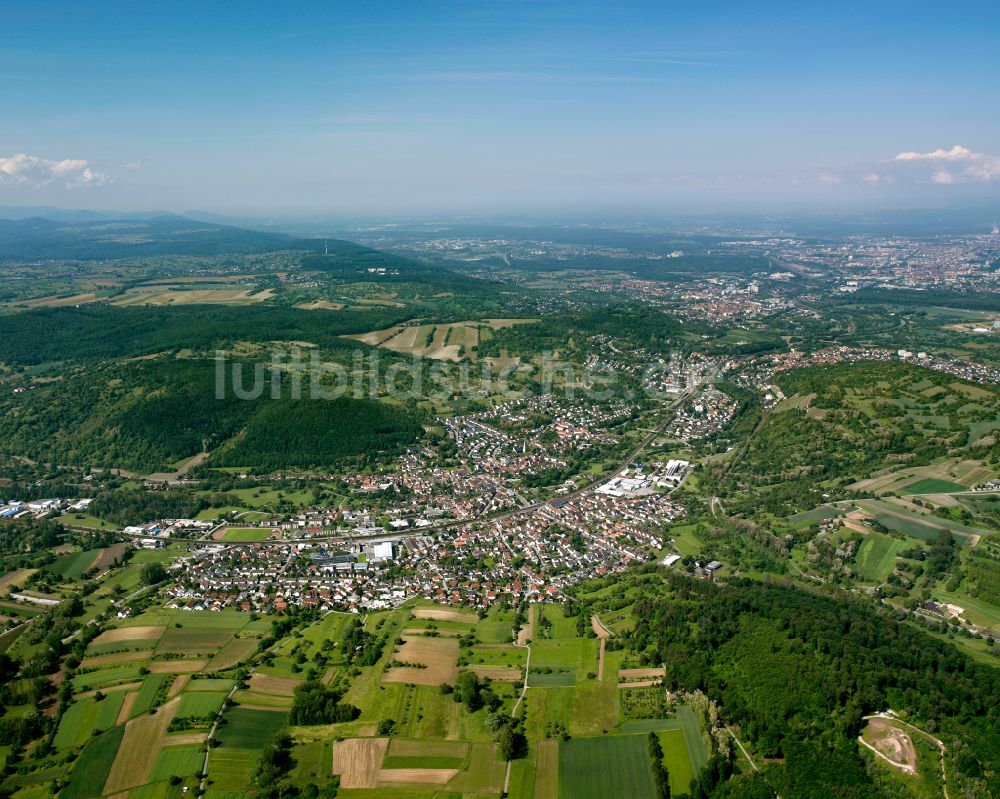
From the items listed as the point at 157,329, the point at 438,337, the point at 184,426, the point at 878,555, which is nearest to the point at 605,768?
the point at 878,555

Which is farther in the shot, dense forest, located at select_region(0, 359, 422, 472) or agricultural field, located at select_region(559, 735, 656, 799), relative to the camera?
dense forest, located at select_region(0, 359, 422, 472)

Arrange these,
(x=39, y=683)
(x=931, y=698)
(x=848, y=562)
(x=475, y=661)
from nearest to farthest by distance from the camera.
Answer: (x=931, y=698)
(x=39, y=683)
(x=475, y=661)
(x=848, y=562)

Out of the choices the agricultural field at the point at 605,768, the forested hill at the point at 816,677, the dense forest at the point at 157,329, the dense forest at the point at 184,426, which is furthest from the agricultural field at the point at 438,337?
the agricultural field at the point at 605,768

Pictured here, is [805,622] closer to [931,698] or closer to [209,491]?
[931,698]

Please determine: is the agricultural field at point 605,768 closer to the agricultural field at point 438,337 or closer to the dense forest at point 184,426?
the dense forest at point 184,426

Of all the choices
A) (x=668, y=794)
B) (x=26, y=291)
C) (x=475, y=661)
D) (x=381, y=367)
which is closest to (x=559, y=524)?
(x=475, y=661)

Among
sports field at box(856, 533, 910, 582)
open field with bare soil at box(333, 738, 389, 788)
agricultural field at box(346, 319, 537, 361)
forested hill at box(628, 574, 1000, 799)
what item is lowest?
open field with bare soil at box(333, 738, 389, 788)

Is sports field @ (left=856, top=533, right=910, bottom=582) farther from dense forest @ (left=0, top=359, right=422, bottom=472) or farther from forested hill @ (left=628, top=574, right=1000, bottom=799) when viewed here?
dense forest @ (left=0, top=359, right=422, bottom=472)

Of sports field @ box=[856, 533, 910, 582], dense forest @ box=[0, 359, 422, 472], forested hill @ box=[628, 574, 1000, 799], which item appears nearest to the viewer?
forested hill @ box=[628, 574, 1000, 799]

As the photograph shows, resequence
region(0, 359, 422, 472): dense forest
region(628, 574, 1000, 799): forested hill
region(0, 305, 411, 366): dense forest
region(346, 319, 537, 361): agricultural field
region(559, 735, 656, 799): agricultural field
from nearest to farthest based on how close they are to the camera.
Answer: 1. region(559, 735, 656, 799): agricultural field
2. region(628, 574, 1000, 799): forested hill
3. region(0, 359, 422, 472): dense forest
4. region(0, 305, 411, 366): dense forest
5. region(346, 319, 537, 361): agricultural field

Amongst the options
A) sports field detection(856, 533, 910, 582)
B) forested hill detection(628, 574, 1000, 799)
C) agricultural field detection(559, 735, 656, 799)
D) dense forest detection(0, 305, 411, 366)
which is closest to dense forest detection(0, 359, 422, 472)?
dense forest detection(0, 305, 411, 366)

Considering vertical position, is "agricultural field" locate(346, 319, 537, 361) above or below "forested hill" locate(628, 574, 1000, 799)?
above
